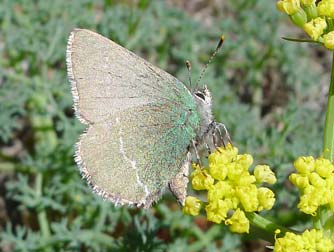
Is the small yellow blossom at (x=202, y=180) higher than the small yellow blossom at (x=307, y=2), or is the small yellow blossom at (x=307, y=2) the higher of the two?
the small yellow blossom at (x=307, y=2)

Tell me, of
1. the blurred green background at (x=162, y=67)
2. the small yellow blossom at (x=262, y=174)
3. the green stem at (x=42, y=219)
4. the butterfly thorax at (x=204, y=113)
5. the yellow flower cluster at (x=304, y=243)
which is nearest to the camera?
the yellow flower cluster at (x=304, y=243)

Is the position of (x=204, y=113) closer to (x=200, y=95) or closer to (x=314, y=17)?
(x=200, y=95)

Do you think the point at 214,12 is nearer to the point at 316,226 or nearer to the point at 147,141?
the point at 147,141

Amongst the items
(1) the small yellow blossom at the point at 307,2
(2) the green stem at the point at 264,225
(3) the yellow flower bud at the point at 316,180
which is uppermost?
(1) the small yellow blossom at the point at 307,2

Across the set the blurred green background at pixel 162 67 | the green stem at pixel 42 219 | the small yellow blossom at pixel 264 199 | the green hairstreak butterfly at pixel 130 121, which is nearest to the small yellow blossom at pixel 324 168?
the small yellow blossom at pixel 264 199

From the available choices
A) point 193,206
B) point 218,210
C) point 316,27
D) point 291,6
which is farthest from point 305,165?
point 291,6

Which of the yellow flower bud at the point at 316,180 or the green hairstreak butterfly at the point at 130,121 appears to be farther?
the green hairstreak butterfly at the point at 130,121

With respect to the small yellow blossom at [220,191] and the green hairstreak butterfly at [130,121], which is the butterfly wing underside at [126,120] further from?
the small yellow blossom at [220,191]
